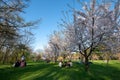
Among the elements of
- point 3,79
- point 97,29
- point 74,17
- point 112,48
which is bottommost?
point 3,79

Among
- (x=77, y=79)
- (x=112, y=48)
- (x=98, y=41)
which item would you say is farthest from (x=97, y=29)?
(x=77, y=79)

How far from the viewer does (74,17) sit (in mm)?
18094

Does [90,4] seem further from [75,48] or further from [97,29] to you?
[75,48]

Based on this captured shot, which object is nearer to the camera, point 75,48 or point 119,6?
point 119,6

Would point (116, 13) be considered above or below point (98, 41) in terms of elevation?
above

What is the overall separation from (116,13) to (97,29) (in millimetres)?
2163

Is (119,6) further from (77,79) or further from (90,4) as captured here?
(77,79)

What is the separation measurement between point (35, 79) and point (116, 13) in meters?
8.67

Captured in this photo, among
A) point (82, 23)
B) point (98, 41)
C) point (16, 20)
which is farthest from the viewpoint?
point (16, 20)

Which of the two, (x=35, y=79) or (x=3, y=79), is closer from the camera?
(x=35, y=79)

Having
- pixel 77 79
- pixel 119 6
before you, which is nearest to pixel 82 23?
pixel 119 6

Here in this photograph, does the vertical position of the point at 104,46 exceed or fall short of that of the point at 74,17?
it falls short

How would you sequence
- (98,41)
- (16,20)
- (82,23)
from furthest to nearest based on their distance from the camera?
(16,20) < (82,23) < (98,41)

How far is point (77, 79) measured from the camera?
16734 millimetres
